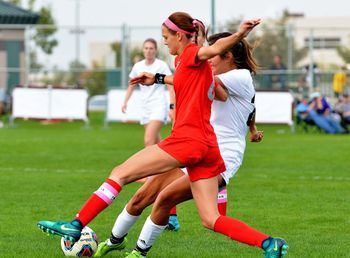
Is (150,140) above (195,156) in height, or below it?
below

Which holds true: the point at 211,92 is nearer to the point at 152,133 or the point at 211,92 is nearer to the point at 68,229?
the point at 68,229

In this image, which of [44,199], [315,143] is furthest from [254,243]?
[315,143]

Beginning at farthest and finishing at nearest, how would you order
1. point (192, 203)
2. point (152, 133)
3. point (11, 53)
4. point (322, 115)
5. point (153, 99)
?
1. point (11, 53)
2. point (322, 115)
3. point (153, 99)
4. point (152, 133)
5. point (192, 203)

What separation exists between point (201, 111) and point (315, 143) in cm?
1805

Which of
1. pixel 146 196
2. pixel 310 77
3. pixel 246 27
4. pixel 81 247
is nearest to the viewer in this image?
pixel 246 27

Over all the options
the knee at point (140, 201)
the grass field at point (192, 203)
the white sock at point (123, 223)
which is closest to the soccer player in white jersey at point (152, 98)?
the grass field at point (192, 203)

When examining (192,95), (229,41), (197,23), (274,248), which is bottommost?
(274,248)

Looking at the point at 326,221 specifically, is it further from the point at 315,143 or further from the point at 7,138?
the point at 7,138

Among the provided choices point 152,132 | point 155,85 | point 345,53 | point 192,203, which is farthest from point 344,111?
point 192,203

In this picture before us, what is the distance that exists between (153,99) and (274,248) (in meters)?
8.48

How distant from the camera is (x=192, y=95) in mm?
7551

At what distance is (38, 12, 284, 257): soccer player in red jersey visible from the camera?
7.51m

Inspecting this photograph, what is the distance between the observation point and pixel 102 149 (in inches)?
884

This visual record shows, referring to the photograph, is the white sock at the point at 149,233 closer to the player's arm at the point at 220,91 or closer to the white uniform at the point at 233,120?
the white uniform at the point at 233,120
